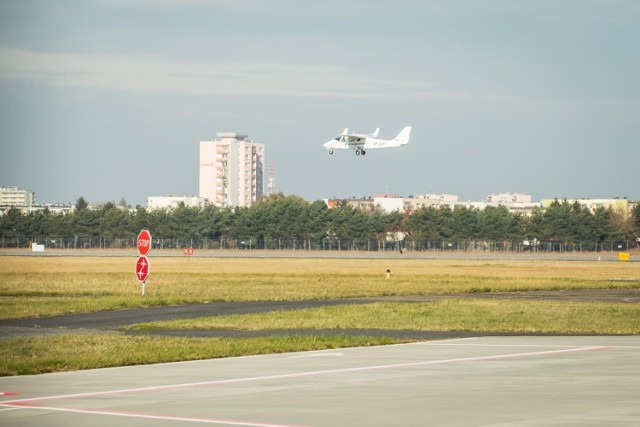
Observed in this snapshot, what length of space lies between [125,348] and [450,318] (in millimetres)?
15553

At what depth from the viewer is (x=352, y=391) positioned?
65.5ft

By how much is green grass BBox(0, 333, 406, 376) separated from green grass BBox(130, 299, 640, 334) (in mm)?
5216

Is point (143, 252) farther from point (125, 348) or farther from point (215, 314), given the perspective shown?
point (125, 348)

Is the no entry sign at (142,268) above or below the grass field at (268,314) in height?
above

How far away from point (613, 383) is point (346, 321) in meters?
19.0

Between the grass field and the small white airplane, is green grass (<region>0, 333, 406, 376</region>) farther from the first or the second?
the small white airplane

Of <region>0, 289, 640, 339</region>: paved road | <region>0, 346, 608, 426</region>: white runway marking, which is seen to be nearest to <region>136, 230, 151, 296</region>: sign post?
<region>0, 289, 640, 339</region>: paved road

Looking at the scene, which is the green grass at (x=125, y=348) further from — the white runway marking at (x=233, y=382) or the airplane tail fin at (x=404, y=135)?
the airplane tail fin at (x=404, y=135)

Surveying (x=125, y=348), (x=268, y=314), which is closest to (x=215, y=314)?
(x=268, y=314)

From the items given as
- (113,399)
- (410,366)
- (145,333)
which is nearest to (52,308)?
(145,333)

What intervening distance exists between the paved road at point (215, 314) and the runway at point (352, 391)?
6.79 metres

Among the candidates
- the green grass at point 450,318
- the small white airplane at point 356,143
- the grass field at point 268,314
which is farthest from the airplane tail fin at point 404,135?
the green grass at point 450,318

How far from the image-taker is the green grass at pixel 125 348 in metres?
24.8

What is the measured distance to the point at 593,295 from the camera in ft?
189
